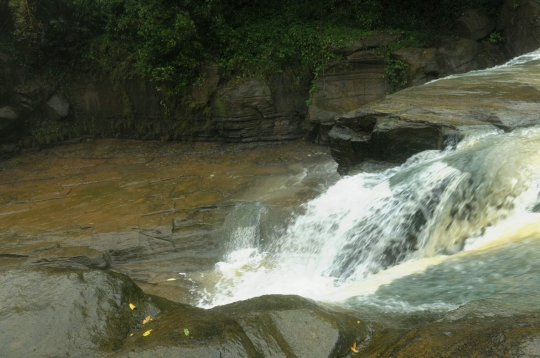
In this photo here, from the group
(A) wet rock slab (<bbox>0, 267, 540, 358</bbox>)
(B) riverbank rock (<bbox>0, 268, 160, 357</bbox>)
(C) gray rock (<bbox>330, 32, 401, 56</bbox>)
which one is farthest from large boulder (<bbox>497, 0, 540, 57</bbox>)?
(B) riverbank rock (<bbox>0, 268, 160, 357</bbox>)

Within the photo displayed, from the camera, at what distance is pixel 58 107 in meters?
12.1

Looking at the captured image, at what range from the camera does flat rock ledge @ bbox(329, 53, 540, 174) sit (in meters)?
6.09

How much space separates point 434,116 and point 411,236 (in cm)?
196

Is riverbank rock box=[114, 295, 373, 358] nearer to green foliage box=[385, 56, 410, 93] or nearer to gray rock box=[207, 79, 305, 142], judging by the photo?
green foliage box=[385, 56, 410, 93]

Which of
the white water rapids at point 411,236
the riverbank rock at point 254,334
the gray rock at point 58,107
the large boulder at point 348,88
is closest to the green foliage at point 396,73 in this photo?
the large boulder at point 348,88

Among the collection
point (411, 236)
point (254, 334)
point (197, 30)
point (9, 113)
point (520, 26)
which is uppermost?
point (197, 30)

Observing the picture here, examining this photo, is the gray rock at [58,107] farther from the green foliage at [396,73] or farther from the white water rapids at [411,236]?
the green foliage at [396,73]

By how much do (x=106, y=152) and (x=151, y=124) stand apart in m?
1.22

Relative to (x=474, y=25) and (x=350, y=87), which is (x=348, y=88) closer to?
(x=350, y=87)

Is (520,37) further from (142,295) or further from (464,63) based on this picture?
(142,295)

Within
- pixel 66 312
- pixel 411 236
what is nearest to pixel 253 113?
pixel 411 236

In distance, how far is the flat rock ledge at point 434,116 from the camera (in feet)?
20.0

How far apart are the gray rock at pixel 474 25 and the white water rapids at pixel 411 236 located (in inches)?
231

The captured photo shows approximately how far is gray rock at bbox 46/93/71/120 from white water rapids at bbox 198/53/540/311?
267 inches
